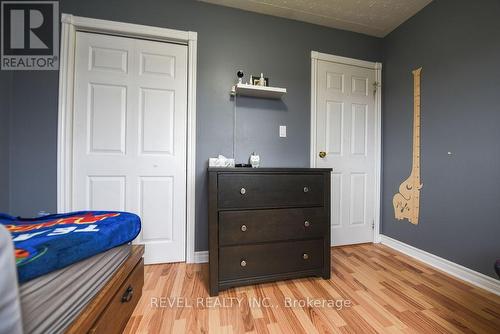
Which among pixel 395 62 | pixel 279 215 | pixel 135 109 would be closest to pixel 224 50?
pixel 135 109

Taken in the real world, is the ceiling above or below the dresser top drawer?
above

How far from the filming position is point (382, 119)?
242 centimetres

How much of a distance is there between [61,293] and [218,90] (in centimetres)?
180

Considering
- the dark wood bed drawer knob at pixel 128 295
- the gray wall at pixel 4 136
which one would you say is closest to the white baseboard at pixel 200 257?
the dark wood bed drawer knob at pixel 128 295

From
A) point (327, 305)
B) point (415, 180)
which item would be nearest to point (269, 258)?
point (327, 305)

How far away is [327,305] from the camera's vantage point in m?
1.33

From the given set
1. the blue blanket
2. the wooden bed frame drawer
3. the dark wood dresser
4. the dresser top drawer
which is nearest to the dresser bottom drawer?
the dark wood dresser

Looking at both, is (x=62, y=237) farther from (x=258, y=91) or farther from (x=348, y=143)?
(x=348, y=143)

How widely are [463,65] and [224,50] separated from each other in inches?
82.3

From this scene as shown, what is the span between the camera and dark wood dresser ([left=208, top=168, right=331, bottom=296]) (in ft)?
4.66

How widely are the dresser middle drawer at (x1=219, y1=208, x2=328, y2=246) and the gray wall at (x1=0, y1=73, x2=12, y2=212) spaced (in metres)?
1.78

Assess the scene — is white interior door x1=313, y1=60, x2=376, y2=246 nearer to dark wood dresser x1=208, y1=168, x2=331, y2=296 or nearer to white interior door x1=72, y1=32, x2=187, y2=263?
dark wood dresser x1=208, y1=168, x2=331, y2=296

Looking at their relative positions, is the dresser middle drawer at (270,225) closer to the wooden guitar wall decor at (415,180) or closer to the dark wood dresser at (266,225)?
the dark wood dresser at (266,225)

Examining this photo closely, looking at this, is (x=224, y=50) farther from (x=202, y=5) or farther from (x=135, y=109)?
(x=135, y=109)
